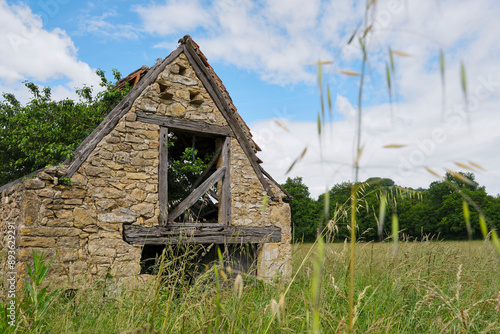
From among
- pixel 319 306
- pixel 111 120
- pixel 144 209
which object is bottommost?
pixel 319 306

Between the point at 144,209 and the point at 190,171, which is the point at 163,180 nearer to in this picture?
the point at 144,209

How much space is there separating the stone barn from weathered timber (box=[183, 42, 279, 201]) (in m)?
0.02

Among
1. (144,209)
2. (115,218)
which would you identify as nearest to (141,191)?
(144,209)

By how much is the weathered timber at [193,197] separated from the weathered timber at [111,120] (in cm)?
180

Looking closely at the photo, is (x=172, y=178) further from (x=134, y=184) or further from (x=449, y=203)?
(x=449, y=203)

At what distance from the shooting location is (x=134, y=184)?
21.0 ft

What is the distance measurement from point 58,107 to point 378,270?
26.7 feet

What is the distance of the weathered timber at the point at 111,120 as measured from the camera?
5984 mm

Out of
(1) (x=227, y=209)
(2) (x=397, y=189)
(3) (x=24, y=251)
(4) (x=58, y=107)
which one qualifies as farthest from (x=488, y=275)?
(4) (x=58, y=107)

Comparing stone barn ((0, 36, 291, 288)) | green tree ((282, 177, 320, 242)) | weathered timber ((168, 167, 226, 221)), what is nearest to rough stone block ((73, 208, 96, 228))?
stone barn ((0, 36, 291, 288))

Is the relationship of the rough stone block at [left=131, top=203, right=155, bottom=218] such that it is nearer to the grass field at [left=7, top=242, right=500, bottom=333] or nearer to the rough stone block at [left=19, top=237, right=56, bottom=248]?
the rough stone block at [left=19, top=237, right=56, bottom=248]

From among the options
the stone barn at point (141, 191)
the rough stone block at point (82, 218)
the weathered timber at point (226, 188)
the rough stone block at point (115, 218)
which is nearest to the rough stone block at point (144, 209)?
the stone barn at point (141, 191)

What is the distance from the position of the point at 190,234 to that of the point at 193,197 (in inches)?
55.4

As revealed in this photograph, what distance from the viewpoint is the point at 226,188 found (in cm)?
737
